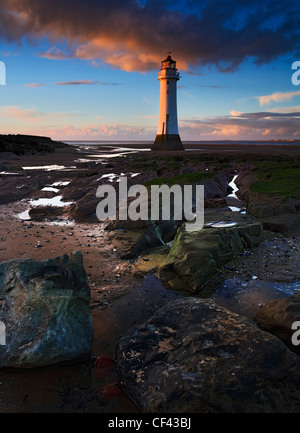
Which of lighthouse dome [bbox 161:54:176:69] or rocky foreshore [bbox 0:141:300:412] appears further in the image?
lighthouse dome [bbox 161:54:176:69]

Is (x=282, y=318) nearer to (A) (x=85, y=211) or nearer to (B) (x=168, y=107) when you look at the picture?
(A) (x=85, y=211)

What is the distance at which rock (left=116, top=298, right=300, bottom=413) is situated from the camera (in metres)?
2.51

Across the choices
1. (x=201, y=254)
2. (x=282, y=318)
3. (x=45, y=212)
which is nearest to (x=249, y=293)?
(x=201, y=254)

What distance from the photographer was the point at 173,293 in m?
5.07

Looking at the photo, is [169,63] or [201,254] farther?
[169,63]

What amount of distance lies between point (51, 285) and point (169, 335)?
1590 millimetres

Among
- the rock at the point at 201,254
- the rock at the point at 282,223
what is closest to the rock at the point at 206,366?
the rock at the point at 201,254

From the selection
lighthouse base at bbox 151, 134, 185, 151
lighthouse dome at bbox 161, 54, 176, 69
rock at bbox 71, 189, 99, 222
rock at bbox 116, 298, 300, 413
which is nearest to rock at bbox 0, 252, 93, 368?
rock at bbox 116, 298, 300, 413

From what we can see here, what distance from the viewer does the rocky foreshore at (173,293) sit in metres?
2.69

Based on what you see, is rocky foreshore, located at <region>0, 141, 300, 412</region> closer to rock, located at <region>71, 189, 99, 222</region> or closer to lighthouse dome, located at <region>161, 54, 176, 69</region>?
rock, located at <region>71, 189, 99, 222</region>

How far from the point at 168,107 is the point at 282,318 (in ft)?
134

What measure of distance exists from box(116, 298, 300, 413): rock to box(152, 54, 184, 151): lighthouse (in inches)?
1600

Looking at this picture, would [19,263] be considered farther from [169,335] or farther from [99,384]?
[169,335]

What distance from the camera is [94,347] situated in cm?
375
